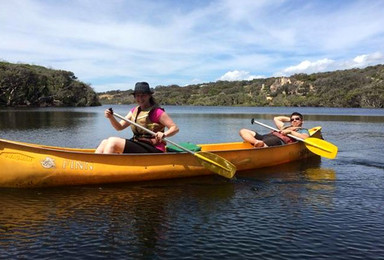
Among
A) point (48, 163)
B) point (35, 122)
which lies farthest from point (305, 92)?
point (48, 163)

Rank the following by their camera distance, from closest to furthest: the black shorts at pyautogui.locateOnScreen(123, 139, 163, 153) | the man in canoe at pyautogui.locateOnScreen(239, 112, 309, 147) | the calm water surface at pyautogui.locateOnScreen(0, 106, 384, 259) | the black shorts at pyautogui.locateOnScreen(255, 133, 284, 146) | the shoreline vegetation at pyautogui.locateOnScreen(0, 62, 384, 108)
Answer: the calm water surface at pyautogui.locateOnScreen(0, 106, 384, 259), the black shorts at pyautogui.locateOnScreen(123, 139, 163, 153), the man in canoe at pyautogui.locateOnScreen(239, 112, 309, 147), the black shorts at pyautogui.locateOnScreen(255, 133, 284, 146), the shoreline vegetation at pyautogui.locateOnScreen(0, 62, 384, 108)

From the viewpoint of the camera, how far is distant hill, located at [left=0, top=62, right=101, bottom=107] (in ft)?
249

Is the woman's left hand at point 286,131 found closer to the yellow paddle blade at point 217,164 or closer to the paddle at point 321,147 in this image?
the paddle at point 321,147

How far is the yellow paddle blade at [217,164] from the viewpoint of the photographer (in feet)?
27.8

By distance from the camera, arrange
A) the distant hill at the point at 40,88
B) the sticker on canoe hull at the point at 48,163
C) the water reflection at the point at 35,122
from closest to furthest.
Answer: the sticker on canoe hull at the point at 48,163 → the water reflection at the point at 35,122 → the distant hill at the point at 40,88

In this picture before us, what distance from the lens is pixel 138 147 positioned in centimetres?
788

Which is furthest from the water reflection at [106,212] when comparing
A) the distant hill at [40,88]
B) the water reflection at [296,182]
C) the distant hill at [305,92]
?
the distant hill at [305,92]

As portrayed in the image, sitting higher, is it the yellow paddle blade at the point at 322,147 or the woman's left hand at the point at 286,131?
the woman's left hand at the point at 286,131

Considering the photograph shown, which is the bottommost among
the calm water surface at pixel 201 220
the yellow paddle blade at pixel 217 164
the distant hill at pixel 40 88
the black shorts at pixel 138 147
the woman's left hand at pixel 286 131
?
the calm water surface at pixel 201 220

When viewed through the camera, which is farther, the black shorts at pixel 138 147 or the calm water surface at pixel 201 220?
the black shorts at pixel 138 147

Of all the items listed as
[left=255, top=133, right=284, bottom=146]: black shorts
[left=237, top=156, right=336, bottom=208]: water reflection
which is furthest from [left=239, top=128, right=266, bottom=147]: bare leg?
[left=237, top=156, right=336, bottom=208]: water reflection

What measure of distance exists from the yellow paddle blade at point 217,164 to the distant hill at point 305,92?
3676 inches

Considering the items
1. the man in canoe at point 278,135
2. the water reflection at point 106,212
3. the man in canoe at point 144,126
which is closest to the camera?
the water reflection at point 106,212

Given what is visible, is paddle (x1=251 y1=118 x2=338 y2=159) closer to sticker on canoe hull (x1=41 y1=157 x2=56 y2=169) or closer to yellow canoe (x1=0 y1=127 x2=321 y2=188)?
yellow canoe (x1=0 y1=127 x2=321 y2=188)
